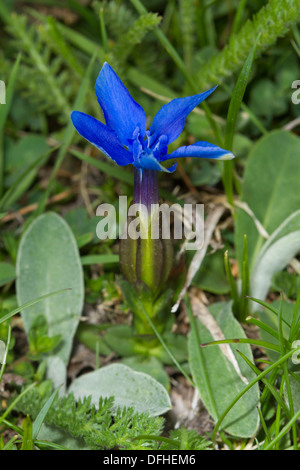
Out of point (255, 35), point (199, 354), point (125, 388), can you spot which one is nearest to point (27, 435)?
point (125, 388)

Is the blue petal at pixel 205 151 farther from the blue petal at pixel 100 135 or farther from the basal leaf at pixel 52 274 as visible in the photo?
the basal leaf at pixel 52 274

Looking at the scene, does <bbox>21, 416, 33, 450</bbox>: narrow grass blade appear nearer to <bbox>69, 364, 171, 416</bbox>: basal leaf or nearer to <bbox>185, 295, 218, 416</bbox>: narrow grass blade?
<bbox>69, 364, 171, 416</bbox>: basal leaf

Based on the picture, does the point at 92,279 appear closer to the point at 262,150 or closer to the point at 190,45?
the point at 262,150

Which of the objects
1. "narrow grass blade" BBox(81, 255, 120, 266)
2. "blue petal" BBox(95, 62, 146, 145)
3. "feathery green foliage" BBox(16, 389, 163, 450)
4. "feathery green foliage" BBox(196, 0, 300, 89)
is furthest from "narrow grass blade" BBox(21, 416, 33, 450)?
"feathery green foliage" BBox(196, 0, 300, 89)

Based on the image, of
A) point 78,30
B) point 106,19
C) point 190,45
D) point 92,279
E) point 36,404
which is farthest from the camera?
point 78,30

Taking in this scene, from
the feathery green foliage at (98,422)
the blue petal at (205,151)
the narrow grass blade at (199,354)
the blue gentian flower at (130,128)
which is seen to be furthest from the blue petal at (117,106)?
the feathery green foliage at (98,422)
